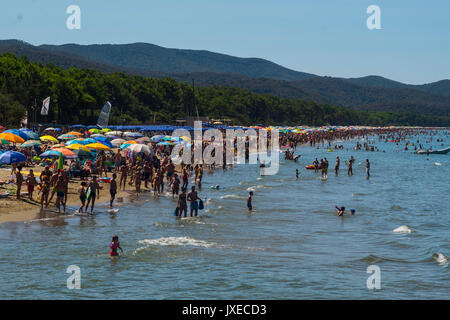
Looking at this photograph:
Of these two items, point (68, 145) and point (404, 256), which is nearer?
point (404, 256)

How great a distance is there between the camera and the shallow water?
45.8 ft

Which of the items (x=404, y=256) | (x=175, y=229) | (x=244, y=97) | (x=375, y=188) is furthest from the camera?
(x=244, y=97)

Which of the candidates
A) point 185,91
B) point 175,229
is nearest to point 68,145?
point 175,229

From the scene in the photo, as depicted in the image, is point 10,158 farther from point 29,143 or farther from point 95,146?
point 29,143

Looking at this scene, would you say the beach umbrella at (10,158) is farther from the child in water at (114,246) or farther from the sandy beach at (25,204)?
the child in water at (114,246)

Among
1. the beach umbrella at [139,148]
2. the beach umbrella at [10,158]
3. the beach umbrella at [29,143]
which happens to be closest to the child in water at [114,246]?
the beach umbrella at [10,158]

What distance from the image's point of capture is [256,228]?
21.7 m

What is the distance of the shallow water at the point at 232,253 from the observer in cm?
1395

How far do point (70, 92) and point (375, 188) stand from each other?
5119cm

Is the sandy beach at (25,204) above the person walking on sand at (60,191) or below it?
below

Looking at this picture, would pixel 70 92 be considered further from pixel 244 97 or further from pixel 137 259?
pixel 244 97

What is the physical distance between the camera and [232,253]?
57.3 ft

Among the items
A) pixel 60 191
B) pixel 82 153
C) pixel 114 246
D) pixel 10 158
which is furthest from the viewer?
pixel 82 153

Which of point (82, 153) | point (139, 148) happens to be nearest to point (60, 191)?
point (82, 153)
